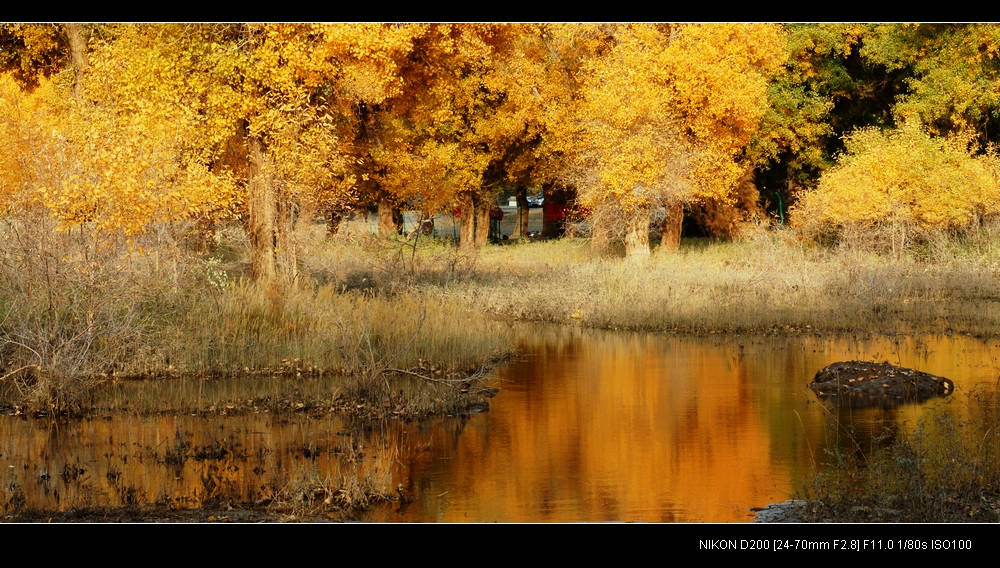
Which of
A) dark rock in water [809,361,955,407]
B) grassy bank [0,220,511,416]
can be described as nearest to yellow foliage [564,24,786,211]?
grassy bank [0,220,511,416]

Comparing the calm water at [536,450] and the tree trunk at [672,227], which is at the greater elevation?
the tree trunk at [672,227]

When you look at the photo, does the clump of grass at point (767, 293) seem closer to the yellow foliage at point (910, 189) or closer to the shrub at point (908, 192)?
the shrub at point (908, 192)

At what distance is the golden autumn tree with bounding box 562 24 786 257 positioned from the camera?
1375 inches

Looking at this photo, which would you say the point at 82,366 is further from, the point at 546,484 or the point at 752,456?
the point at 752,456

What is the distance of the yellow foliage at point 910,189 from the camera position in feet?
109

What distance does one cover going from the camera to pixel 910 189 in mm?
33812

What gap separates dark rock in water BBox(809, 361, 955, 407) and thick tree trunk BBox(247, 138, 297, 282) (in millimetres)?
10733

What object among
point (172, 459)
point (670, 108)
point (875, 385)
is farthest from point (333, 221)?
point (172, 459)

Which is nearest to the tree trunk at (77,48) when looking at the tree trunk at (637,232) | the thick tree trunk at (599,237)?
the thick tree trunk at (599,237)

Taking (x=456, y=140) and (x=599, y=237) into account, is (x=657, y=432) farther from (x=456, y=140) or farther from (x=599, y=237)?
(x=456, y=140)

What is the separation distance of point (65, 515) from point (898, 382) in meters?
10.9

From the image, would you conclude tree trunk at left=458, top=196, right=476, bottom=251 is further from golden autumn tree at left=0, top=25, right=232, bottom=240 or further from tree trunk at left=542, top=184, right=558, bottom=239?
golden autumn tree at left=0, top=25, right=232, bottom=240

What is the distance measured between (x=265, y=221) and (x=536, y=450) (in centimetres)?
1218

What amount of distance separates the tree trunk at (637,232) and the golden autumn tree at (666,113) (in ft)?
0.10
